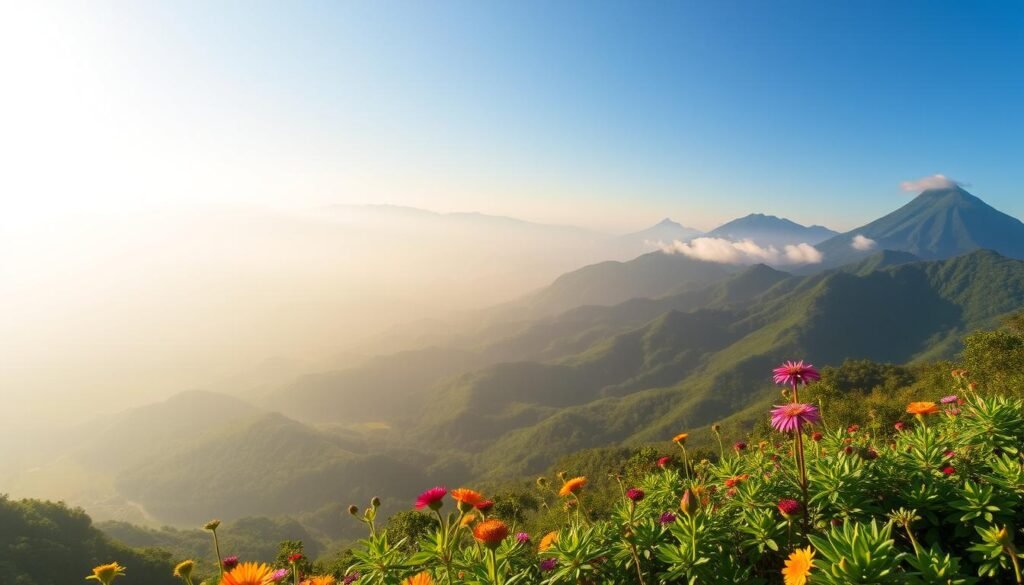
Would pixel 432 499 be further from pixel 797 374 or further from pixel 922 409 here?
pixel 922 409

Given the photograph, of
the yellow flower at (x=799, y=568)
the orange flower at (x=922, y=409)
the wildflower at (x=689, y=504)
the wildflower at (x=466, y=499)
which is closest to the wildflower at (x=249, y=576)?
the wildflower at (x=466, y=499)

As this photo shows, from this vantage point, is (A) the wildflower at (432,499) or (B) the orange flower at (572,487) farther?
(B) the orange flower at (572,487)

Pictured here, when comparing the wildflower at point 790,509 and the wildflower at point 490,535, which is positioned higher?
the wildflower at point 790,509

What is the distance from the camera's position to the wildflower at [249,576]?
3.55m

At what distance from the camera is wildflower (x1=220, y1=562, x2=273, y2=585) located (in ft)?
11.6

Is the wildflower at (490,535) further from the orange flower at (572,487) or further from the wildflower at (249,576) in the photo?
the wildflower at (249,576)

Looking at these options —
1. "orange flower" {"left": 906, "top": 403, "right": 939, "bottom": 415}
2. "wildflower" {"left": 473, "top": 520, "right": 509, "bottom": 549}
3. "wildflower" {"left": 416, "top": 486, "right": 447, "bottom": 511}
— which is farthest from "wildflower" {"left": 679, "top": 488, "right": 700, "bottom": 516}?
"orange flower" {"left": 906, "top": 403, "right": 939, "bottom": 415}

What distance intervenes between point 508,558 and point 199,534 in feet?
630

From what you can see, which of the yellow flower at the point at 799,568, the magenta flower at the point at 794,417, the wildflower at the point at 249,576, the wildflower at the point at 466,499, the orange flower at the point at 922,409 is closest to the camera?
the yellow flower at the point at 799,568

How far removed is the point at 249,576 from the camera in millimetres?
3680

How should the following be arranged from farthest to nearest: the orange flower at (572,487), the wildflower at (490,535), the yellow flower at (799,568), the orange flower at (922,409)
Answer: the orange flower at (922,409)
the orange flower at (572,487)
the wildflower at (490,535)
the yellow flower at (799,568)

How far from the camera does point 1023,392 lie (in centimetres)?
2262

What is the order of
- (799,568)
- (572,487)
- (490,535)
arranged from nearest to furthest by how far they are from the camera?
1. (799,568)
2. (490,535)
3. (572,487)

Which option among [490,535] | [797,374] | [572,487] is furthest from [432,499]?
[797,374]
